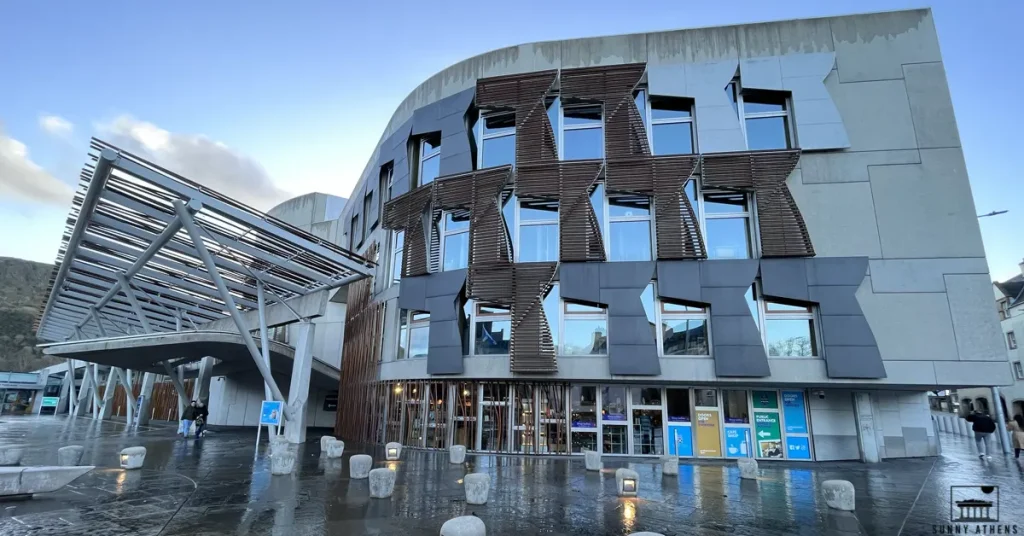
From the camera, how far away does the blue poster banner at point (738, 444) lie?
1736 cm

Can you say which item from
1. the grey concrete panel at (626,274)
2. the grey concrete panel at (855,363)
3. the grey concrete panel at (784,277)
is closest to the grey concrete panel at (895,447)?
the grey concrete panel at (855,363)

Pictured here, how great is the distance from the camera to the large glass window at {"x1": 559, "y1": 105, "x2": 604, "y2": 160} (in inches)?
766

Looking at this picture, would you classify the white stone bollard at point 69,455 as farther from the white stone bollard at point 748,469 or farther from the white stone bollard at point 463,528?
the white stone bollard at point 748,469

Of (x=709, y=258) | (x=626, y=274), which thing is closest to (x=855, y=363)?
(x=709, y=258)

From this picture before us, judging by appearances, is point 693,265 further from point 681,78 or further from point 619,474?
point 619,474

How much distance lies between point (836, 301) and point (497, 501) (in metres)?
13.2

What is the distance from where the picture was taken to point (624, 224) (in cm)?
1866

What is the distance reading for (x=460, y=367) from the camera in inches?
726

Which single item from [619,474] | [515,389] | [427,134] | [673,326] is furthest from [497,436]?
[427,134]

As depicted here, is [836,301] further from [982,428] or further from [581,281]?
[581,281]

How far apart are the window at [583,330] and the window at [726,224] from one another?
14.3ft

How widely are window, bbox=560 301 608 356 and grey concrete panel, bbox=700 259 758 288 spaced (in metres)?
3.54

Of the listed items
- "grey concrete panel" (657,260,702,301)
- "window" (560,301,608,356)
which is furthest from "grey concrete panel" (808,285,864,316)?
"window" (560,301,608,356)

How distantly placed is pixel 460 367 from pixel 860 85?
17169 mm
